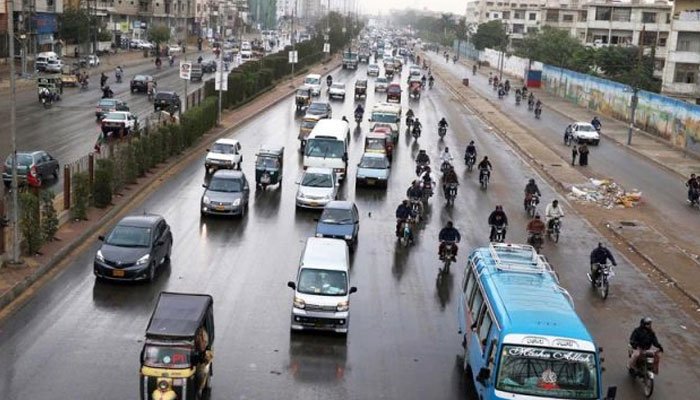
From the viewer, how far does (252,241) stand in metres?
28.0

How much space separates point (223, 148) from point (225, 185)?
888 cm

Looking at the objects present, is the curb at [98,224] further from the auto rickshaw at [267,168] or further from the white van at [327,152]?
the white van at [327,152]

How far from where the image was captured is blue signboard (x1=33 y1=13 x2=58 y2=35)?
93.9m

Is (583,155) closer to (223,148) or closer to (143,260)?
(223,148)

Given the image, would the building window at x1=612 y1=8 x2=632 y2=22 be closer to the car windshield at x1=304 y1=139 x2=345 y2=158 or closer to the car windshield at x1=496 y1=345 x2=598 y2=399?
the car windshield at x1=304 y1=139 x2=345 y2=158

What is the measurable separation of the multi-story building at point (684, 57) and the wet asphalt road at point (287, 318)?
184 feet

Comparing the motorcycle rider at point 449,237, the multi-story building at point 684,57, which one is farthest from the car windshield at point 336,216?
the multi-story building at point 684,57

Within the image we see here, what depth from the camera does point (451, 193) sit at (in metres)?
35.4

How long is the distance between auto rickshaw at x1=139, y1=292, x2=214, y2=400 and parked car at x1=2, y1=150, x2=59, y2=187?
20.2m

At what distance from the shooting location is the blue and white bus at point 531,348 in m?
13.6

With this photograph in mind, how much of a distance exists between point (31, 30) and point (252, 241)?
217ft

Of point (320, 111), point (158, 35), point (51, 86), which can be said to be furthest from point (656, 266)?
point (158, 35)

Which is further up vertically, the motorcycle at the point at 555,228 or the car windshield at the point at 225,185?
the car windshield at the point at 225,185

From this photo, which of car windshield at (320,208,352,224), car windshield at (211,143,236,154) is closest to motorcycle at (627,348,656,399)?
car windshield at (320,208,352,224)
